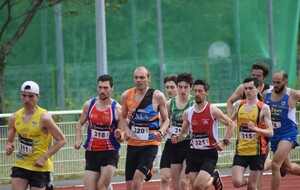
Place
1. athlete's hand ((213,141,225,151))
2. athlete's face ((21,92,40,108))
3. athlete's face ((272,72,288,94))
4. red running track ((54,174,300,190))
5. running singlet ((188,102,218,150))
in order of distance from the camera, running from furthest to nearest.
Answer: red running track ((54,174,300,190)) → athlete's face ((272,72,288,94)) → running singlet ((188,102,218,150)) → athlete's hand ((213,141,225,151)) → athlete's face ((21,92,40,108))

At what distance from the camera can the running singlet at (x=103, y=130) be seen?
15.9 meters

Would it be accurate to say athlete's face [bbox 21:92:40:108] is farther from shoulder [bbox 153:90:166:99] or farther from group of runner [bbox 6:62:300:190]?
shoulder [bbox 153:90:166:99]

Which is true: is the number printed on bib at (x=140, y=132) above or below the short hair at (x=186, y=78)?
below

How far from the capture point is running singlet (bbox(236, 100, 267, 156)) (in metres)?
16.0

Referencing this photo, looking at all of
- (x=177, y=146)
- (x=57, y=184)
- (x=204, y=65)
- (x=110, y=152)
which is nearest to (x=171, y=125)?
(x=177, y=146)

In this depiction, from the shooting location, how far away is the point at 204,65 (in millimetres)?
31516

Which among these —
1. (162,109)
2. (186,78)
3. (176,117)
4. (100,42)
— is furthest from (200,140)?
(100,42)

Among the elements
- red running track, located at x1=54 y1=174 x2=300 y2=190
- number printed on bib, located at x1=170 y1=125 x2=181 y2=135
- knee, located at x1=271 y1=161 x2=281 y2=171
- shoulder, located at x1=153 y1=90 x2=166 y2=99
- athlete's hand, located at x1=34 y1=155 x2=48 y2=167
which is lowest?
red running track, located at x1=54 y1=174 x2=300 y2=190

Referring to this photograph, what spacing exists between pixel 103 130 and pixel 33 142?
2.02 m

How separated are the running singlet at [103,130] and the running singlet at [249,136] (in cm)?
191

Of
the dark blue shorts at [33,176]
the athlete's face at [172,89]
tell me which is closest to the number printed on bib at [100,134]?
the dark blue shorts at [33,176]

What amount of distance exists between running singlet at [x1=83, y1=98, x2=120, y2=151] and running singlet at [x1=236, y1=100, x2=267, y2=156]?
1.91 meters

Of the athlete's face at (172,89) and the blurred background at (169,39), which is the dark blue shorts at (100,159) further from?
the blurred background at (169,39)

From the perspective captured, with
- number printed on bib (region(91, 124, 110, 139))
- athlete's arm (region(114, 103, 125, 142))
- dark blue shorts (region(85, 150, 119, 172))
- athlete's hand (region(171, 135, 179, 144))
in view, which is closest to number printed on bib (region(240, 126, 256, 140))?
athlete's hand (region(171, 135, 179, 144))
